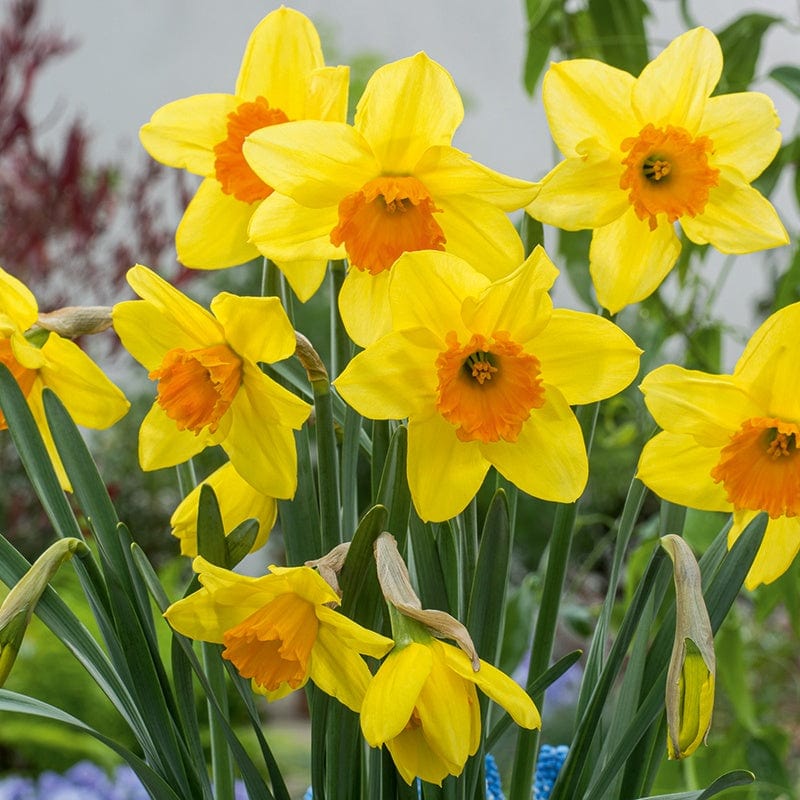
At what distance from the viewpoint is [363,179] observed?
340mm

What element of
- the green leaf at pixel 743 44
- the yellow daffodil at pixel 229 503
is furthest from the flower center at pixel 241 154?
the green leaf at pixel 743 44

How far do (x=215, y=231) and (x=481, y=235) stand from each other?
111 mm

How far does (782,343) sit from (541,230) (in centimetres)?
10

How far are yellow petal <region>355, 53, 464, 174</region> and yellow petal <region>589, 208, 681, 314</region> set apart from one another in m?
0.08

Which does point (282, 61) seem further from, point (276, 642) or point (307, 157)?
point (276, 642)

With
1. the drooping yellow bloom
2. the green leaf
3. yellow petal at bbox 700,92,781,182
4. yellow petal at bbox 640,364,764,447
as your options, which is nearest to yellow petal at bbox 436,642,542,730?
the drooping yellow bloom

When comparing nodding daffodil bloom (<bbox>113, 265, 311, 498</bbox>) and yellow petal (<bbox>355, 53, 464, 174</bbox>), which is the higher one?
yellow petal (<bbox>355, 53, 464, 174</bbox>)

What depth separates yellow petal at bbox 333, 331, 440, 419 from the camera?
12.6 inches

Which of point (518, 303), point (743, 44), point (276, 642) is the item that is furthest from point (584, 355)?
point (743, 44)

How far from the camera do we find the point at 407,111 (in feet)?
1.10

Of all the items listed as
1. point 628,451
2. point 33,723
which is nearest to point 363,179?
point 33,723

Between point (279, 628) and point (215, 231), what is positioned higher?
point (215, 231)

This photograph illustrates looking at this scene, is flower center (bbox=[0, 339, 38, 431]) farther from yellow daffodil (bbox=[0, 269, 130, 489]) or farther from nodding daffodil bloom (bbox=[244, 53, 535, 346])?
nodding daffodil bloom (bbox=[244, 53, 535, 346])

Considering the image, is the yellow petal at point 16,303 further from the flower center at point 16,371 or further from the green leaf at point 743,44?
the green leaf at point 743,44
